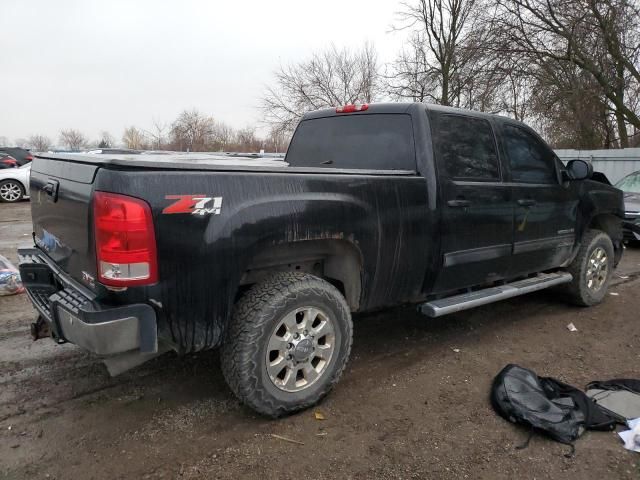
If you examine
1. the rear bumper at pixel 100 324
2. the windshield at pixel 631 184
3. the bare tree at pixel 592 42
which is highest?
the bare tree at pixel 592 42

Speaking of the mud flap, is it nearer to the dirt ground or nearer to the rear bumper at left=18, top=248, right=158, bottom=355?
the rear bumper at left=18, top=248, right=158, bottom=355

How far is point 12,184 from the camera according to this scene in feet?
Result: 47.1

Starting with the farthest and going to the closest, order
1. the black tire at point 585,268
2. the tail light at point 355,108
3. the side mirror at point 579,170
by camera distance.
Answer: the black tire at point 585,268
the side mirror at point 579,170
the tail light at point 355,108

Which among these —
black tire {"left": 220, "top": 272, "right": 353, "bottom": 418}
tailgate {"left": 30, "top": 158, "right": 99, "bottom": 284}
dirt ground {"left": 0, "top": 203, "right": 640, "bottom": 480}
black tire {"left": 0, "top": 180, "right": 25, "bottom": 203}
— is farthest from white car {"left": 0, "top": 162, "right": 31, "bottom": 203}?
black tire {"left": 220, "top": 272, "right": 353, "bottom": 418}

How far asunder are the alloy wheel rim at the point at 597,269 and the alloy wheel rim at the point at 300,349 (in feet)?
11.6

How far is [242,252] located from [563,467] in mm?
2069

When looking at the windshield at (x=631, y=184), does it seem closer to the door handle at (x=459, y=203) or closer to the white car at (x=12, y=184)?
the door handle at (x=459, y=203)


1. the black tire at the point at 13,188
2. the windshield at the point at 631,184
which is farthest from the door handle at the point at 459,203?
the black tire at the point at 13,188

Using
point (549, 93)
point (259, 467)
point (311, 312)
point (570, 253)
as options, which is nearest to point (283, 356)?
point (311, 312)

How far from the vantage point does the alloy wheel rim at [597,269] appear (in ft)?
16.7

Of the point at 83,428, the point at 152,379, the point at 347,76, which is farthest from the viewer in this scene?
the point at 347,76

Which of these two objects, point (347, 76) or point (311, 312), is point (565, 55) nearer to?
point (347, 76)

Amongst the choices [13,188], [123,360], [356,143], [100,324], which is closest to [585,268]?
[356,143]

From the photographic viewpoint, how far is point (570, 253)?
485cm
